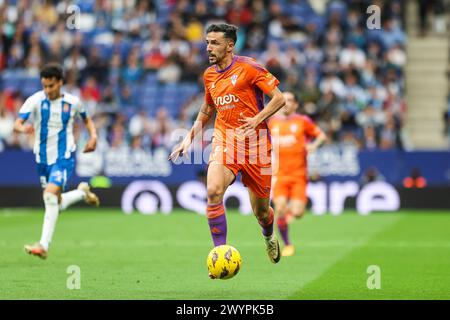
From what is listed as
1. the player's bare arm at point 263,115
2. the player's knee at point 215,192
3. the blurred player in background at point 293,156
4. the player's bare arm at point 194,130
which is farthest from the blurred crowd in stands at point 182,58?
the player's knee at point 215,192

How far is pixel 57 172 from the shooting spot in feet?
43.9

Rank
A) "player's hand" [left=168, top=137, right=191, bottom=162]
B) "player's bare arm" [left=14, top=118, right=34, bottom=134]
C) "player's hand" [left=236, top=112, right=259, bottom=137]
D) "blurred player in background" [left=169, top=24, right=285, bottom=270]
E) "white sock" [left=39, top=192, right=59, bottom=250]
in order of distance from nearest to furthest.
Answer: "player's hand" [left=236, top=112, right=259, bottom=137] < "blurred player in background" [left=169, top=24, right=285, bottom=270] < "player's hand" [left=168, top=137, right=191, bottom=162] < "white sock" [left=39, top=192, right=59, bottom=250] < "player's bare arm" [left=14, top=118, right=34, bottom=134]

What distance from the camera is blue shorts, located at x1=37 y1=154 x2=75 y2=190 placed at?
1337 centimetres

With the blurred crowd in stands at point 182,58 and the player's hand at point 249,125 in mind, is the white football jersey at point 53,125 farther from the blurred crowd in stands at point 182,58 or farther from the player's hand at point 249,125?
the blurred crowd in stands at point 182,58

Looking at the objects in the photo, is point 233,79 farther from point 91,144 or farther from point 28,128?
point 28,128

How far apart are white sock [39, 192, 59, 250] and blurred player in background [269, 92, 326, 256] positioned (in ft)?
13.2

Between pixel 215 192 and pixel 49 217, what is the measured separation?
318cm

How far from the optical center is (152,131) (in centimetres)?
2634

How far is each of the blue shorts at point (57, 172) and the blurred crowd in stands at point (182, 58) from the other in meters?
11.9

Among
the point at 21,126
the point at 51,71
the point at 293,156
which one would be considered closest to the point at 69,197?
the point at 21,126

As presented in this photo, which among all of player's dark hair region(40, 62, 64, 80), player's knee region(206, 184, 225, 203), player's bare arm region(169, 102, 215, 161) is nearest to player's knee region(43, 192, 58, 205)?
player's dark hair region(40, 62, 64, 80)

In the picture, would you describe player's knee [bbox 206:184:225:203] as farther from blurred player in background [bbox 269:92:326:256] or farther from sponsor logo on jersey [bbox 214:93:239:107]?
blurred player in background [bbox 269:92:326:256]
